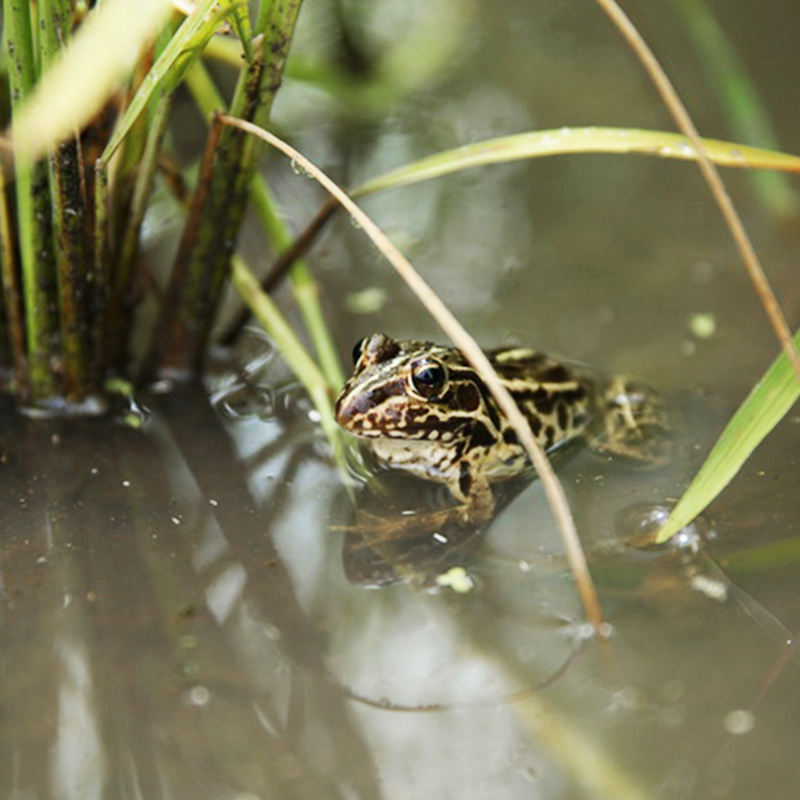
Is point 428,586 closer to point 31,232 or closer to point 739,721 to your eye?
point 739,721

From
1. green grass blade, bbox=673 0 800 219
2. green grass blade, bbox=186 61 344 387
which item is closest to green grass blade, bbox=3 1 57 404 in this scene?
green grass blade, bbox=186 61 344 387

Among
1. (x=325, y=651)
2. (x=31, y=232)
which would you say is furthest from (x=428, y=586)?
(x=31, y=232)

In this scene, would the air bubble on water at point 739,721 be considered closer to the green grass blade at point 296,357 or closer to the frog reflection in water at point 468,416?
the frog reflection in water at point 468,416

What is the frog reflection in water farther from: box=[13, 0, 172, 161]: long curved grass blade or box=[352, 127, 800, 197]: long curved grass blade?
box=[13, 0, 172, 161]: long curved grass blade

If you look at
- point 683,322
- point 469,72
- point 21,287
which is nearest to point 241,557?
point 21,287

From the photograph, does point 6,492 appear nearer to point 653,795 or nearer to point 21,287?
point 21,287

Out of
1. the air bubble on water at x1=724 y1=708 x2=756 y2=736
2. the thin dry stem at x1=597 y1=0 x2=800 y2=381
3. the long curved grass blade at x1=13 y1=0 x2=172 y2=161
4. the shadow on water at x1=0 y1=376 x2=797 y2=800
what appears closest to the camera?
the long curved grass blade at x1=13 y1=0 x2=172 y2=161
